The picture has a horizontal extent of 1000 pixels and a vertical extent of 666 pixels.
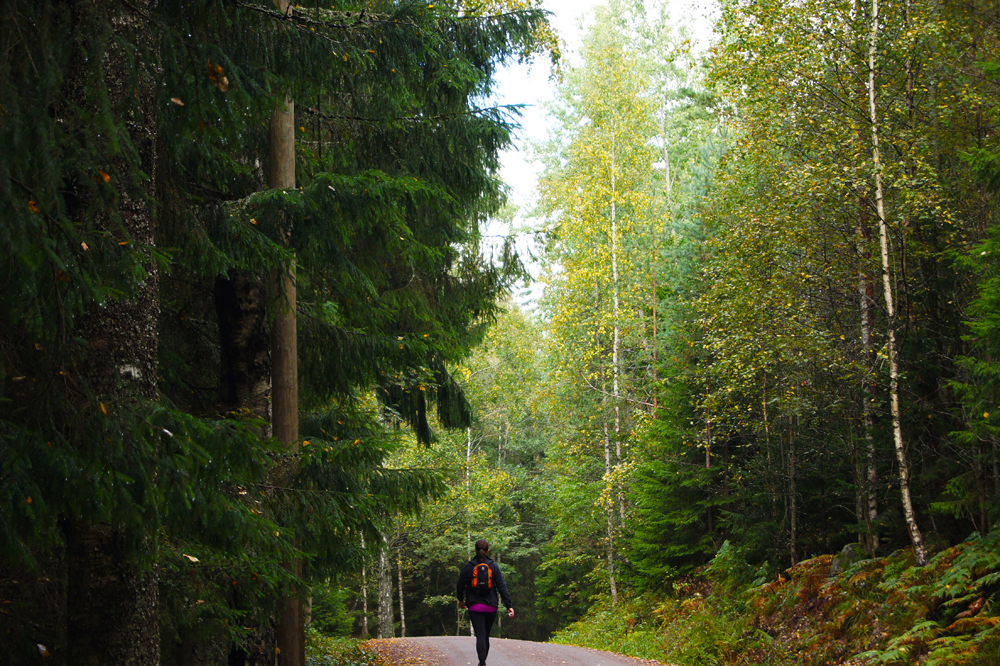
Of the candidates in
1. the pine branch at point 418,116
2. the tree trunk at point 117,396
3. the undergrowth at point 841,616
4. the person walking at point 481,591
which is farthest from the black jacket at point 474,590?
the pine branch at point 418,116

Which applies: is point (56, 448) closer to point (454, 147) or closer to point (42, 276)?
point (42, 276)

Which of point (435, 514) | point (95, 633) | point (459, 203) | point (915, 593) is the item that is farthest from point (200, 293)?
point (435, 514)

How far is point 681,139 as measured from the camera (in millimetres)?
32656

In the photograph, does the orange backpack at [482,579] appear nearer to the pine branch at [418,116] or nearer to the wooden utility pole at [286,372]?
the wooden utility pole at [286,372]

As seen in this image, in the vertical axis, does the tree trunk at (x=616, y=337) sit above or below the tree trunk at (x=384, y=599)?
above

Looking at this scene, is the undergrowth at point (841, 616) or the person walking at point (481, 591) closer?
the undergrowth at point (841, 616)

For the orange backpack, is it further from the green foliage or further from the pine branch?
the green foliage

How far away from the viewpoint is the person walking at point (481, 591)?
8469 mm

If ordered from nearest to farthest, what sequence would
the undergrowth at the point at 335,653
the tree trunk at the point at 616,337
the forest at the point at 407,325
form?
the forest at the point at 407,325, the undergrowth at the point at 335,653, the tree trunk at the point at 616,337

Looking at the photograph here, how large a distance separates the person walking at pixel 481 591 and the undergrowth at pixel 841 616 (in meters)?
4.18

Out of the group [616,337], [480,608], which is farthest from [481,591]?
[616,337]

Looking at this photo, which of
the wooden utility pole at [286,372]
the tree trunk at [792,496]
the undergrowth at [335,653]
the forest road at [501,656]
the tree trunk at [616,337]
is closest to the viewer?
the wooden utility pole at [286,372]

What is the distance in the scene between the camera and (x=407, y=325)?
11.3 m

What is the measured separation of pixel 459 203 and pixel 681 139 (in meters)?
25.7
